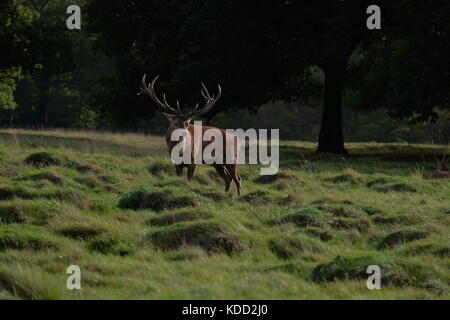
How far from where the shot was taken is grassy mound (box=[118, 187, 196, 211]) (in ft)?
40.2

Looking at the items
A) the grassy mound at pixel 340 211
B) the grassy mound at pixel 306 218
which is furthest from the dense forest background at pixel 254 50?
the grassy mound at pixel 306 218

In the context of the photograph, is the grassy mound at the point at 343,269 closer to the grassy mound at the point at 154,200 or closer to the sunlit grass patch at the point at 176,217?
the sunlit grass patch at the point at 176,217

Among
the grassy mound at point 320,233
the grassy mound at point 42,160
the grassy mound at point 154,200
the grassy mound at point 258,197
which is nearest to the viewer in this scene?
the grassy mound at point 320,233

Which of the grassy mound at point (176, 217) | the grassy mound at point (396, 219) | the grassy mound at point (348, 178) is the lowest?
the grassy mound at point (348, 178)

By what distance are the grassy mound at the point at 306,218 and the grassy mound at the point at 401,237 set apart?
1103 millimetres

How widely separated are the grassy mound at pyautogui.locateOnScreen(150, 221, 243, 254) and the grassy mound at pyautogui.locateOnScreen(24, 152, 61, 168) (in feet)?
22.0

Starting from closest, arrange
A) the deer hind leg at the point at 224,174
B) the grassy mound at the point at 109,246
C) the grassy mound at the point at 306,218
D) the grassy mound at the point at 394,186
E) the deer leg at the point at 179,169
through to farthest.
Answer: the grassy mound at the point at 109,246 → the grassy mound at the point at 306,218 → the deer hind leg at the point at 224,174 → the deer leg at the point at 179,169 → the grassy mound at the point at 394,186

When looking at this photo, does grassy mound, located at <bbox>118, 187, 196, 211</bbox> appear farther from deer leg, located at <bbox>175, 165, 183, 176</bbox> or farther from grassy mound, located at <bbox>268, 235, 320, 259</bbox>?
deer leg, located at <bbox>175, 165, 183, 176</bbox>

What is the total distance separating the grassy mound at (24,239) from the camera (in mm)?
9297

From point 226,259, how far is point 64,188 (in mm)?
4389

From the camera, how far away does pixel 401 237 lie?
35.3 ft

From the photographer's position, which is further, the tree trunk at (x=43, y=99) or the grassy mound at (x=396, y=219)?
the tree trunk at (x=43, y=99)

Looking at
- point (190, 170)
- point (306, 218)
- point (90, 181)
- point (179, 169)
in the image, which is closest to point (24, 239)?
point (306, 218)

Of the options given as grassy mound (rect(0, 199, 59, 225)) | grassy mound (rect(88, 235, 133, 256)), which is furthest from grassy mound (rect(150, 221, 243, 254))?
grassy mound (rect(0, 199, 59, 225))
